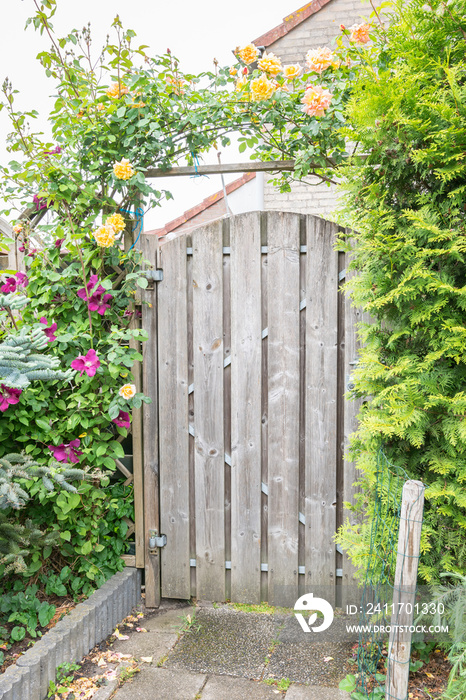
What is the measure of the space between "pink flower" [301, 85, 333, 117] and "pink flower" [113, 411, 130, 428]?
1.68m

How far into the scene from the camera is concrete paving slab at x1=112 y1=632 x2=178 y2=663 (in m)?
2.33

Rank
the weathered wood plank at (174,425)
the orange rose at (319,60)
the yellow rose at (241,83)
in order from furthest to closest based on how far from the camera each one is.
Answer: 1. the weathered wood plank at (174,425)
2. the yellow rose at (241,83)
3. the orange rose at (319,60)

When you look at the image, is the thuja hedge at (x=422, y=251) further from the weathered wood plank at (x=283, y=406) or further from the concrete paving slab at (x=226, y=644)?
the concrete paving slab at (x=226, y=644)

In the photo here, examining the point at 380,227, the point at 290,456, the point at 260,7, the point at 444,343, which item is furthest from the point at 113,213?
the point at 260,7

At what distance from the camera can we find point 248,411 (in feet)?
8.88

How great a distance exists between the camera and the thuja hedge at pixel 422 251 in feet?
5.97

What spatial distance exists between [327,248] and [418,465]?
1.11 m

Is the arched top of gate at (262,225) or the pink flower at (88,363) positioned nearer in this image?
the pink flower at (88,363)

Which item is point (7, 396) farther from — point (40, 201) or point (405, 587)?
point (405, 587)

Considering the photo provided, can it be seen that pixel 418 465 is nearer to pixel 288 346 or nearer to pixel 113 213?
pixel 288 346

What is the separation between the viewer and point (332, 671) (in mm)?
2156

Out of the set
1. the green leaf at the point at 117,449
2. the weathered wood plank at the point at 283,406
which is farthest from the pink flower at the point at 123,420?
the weathered wood plank at the point at 283,406

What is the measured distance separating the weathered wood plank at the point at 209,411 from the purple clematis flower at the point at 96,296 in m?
0.46

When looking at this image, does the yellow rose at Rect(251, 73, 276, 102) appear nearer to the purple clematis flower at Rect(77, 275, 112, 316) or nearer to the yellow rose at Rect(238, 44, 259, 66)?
the yellow rose at Rect(238, 44, 259, 66)
